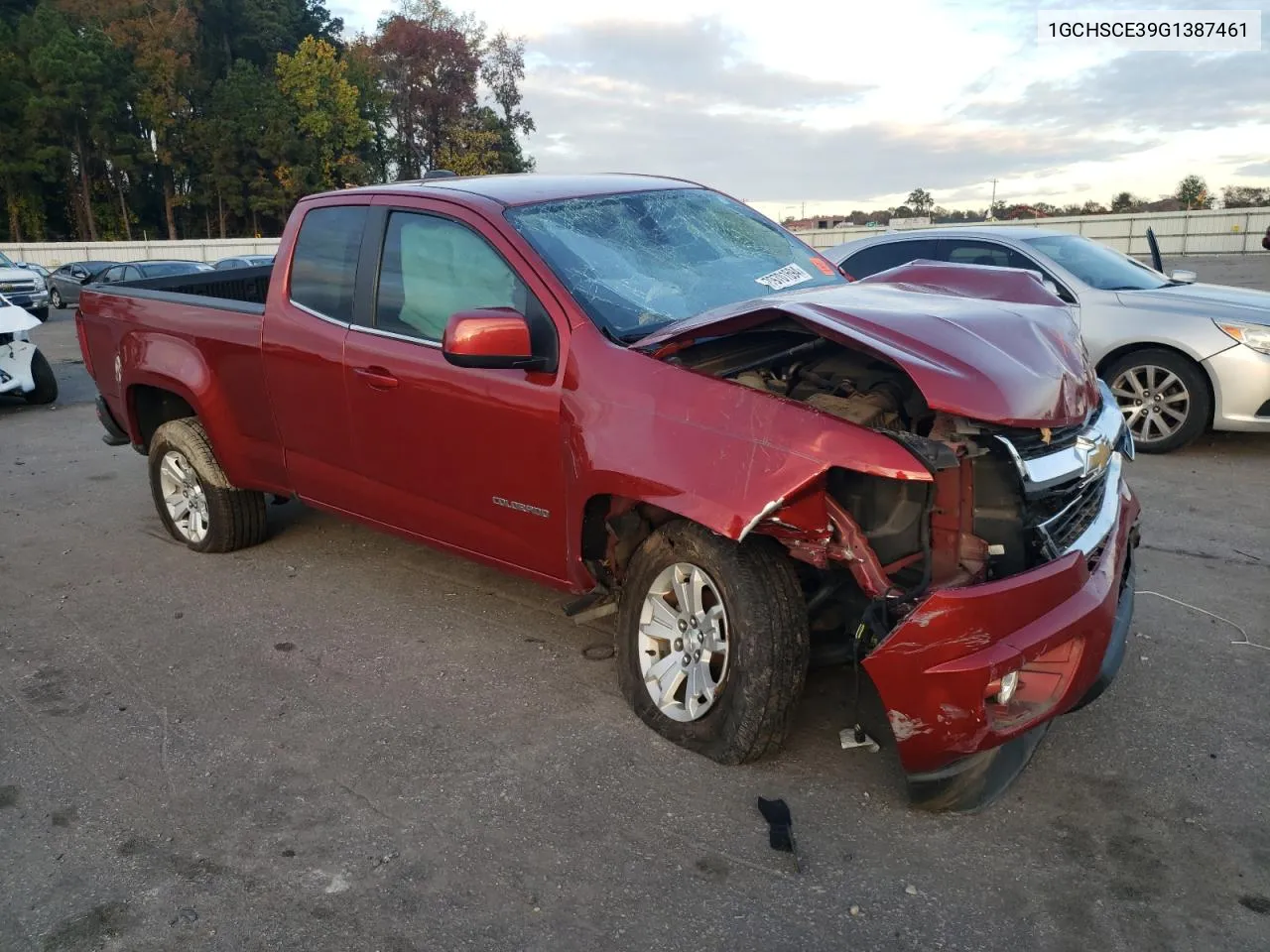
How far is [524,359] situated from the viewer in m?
3.58

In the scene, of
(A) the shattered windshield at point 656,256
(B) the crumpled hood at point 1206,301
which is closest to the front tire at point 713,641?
(A) the shattered windshield at point 656,256

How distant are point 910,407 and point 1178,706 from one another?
166 centimetres

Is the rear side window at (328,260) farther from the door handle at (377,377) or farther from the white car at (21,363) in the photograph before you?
the white car at (21,363)

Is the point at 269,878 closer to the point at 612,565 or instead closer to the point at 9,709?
the point at 612,565

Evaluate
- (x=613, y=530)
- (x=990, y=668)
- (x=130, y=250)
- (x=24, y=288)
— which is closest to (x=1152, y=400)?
(x=613, y=530)

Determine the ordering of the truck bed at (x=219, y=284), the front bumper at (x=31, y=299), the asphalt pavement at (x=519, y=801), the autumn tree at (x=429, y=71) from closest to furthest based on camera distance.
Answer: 1. the asphalt pavement at (x=519, y=801)
2. the truck bed at (x=219, y=284)
3. the front bumper at (x=31, y=299)
4. the autumn tree at (x=429, y=71)

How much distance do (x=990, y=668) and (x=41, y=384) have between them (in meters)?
11.2

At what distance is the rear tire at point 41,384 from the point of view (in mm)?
10891

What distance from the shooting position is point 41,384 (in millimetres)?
10930

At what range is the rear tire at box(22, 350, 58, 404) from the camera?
35.7 ft

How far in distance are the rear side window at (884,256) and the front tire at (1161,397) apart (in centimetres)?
175

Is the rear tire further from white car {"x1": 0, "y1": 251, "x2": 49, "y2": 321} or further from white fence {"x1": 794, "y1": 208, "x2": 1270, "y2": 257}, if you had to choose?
white fence {"x1": 794, "y1": 208, "x2": 1270, "y2": 257}

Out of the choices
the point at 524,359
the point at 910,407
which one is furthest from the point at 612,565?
the point at 910,407

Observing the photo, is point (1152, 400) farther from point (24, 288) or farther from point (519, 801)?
point (24, 288)
